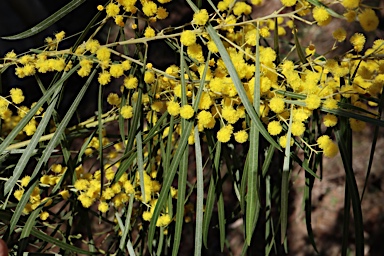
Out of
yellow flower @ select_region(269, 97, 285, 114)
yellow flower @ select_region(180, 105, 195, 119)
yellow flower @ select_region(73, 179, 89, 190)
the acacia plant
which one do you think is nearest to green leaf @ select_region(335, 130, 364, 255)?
the acacia plant

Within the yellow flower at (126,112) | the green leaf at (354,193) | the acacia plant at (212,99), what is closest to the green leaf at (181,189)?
the acacia plant at (212,99)

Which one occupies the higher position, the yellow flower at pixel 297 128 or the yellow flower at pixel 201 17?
the yellow flower at pixel 201 17

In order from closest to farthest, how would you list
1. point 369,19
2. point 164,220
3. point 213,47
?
point 369,19, point 213,47, point 164,220

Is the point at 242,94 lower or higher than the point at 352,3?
lower

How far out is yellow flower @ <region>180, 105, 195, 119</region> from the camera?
27.4 inches

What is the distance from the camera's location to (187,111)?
698mm

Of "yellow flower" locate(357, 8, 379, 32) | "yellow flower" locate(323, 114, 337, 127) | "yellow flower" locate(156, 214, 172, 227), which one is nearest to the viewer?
"yellow flower" locate(357, 8, 379, 32)

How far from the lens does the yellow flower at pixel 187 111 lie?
0.70m

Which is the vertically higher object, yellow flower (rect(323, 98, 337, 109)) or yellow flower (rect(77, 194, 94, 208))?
yellow flower (rect(323, 98, 337, 109))

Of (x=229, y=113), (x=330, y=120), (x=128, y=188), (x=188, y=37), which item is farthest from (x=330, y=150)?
(x=128, y=188)

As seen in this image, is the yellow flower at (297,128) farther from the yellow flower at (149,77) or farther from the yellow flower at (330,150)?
the yellow flower at (149,77)

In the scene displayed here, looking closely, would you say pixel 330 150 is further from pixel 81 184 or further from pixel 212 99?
pixel 81 184

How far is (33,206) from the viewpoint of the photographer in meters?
0.85

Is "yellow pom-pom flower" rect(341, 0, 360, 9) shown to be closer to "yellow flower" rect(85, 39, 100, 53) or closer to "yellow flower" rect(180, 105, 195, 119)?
"yellow flower" rect(180, 105, 195, 119)
